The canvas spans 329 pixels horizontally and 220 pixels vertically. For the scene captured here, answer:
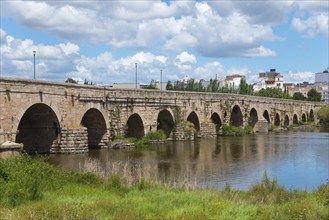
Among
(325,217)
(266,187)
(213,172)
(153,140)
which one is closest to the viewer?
(325,217)

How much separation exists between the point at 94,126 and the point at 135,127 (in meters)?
5.00

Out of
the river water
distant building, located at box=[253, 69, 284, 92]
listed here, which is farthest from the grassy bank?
distant building, located at box=[253, 69, 284, 92]

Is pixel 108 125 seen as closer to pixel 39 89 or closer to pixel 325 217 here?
pixel 39 89

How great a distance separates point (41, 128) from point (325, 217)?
22423 millimetres

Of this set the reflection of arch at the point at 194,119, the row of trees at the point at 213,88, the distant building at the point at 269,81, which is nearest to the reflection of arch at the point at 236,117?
the reflection of arch at the point at 194,119

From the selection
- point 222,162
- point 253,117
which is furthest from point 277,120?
point 222,162

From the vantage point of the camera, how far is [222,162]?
2817 cm

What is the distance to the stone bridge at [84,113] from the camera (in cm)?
2616

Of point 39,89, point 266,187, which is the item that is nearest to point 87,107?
point 39,89

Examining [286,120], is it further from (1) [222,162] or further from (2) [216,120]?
(1) [222,162]

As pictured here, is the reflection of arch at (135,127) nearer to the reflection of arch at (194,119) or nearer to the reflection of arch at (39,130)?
the reflection of arch at (39,130)

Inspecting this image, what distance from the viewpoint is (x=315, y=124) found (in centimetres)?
8394

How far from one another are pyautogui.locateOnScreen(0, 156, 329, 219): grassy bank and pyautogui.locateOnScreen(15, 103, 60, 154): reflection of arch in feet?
45.8

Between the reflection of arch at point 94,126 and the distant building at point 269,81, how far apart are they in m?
139
